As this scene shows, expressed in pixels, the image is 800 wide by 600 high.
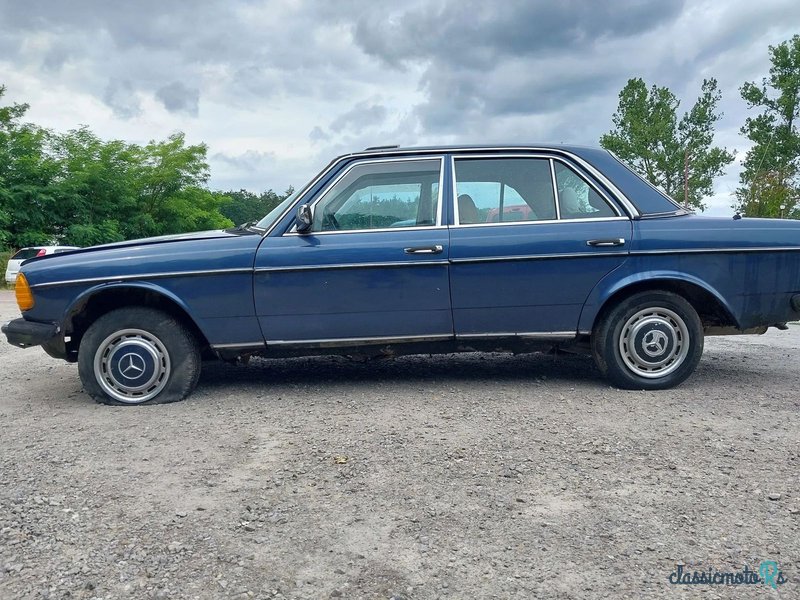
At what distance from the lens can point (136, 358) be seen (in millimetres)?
4637

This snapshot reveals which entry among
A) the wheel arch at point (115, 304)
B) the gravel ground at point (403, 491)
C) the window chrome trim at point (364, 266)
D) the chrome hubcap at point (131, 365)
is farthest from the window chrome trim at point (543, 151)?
the chrome hubcap at point (131, 365)

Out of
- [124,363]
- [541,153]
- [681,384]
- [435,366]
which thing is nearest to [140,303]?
[124,363]

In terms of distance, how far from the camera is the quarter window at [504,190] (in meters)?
4.77

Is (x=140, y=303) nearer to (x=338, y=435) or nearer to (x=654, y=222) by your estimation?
(x=338, y=435)

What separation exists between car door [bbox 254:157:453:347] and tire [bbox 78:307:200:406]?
2.12 ft

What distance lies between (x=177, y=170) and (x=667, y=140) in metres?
34.4

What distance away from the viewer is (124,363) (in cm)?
463

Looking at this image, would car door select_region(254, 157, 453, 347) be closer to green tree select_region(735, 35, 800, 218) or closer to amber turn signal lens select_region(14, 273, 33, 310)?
amber turn signal lens select_region(14, 273, 33, 310)

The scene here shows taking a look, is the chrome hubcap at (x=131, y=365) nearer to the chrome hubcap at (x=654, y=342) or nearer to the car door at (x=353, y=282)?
the car door at (x=353, y=282)

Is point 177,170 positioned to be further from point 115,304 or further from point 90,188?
point 115,304

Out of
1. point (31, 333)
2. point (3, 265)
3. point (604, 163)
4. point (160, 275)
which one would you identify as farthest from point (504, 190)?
point (3, 265)

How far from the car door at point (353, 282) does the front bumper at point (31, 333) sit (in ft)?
4.71

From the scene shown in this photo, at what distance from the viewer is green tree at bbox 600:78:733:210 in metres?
47.7

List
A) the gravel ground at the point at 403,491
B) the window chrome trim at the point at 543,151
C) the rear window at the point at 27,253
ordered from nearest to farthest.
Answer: the gravel ground at the point at 403,491 < the window chrome trim at the point at 543,151 < the rear window at the point at 27,253
